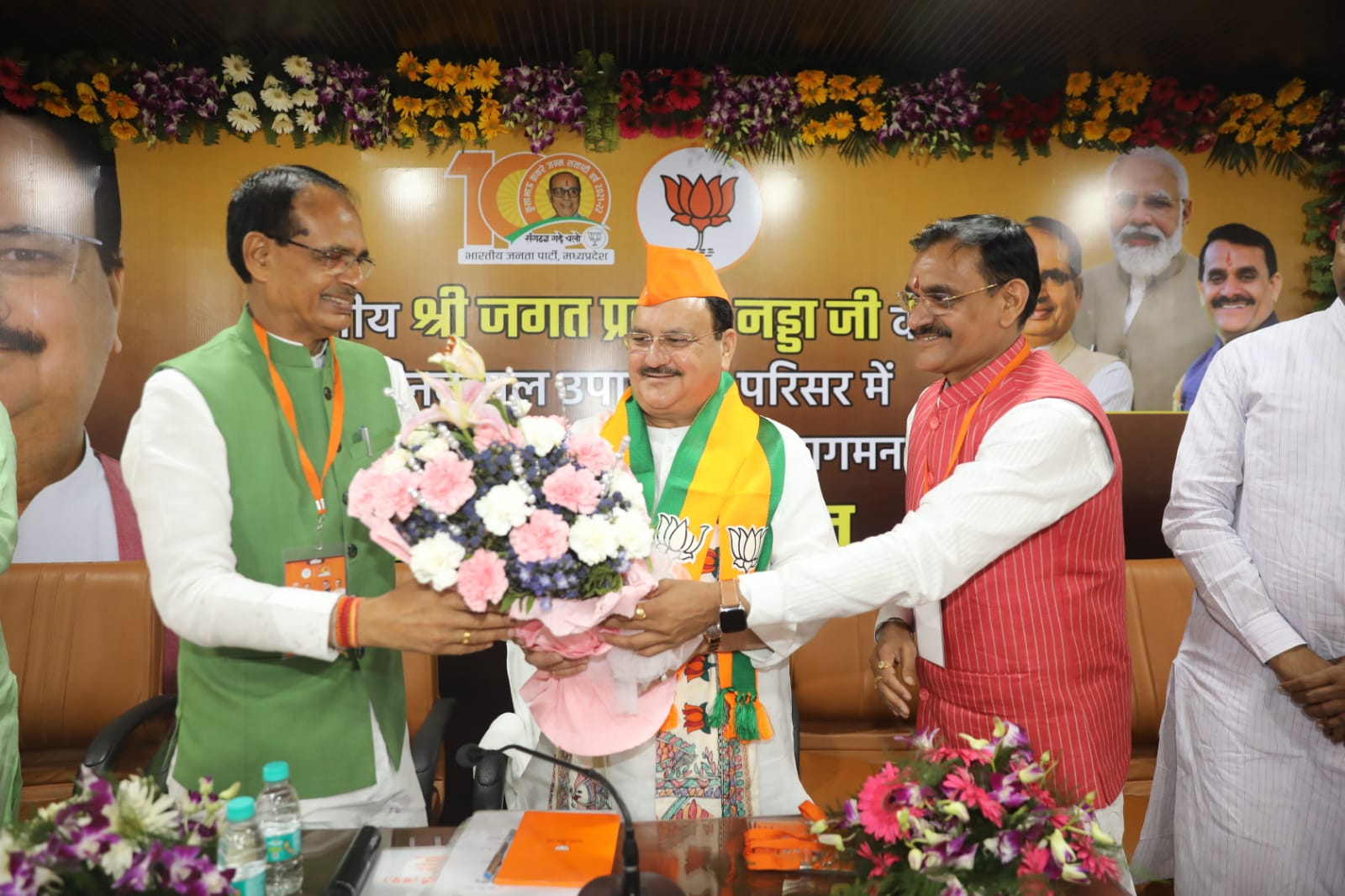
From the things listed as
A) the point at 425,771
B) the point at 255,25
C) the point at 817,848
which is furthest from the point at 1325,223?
the point at 255,25

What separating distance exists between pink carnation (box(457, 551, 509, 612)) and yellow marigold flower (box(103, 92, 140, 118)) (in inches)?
139

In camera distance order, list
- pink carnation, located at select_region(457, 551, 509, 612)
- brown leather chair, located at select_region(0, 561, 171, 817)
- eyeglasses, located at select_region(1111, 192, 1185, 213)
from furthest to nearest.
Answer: eyeglasses, located at select_region(1111, 192, 1185, 213) → brown leather chair, located at select_region(0, 561, 171, 817) → pink carnation, located at select_region(457, 551, 509, 612)

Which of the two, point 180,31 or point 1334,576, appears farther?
point 180,31

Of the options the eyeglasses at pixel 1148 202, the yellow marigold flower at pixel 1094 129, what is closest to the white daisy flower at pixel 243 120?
the yellow marigold flower at pixel 1094 129

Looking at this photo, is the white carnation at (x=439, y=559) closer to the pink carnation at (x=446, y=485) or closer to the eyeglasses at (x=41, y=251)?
the pink carnation at (x=446, y=485)

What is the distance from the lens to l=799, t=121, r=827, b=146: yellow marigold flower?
4.00m

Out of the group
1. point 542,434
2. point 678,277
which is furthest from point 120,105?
point 542,434

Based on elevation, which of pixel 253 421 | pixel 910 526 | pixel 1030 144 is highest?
pixel 1030 144

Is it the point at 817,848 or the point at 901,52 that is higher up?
the point at 901,52

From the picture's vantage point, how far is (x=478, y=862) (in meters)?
1.51

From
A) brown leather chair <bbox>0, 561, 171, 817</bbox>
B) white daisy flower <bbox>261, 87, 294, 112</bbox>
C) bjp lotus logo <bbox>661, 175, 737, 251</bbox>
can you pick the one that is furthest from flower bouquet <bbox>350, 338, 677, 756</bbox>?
white daisy flower <bbox>261, 87, 294, 112</bbox>

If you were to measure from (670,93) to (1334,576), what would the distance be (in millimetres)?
3123

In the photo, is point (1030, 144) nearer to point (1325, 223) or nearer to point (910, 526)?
point (1325, 223)

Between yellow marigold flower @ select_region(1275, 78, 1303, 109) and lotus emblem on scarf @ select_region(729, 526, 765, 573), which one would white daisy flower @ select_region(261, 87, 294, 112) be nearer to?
lotus emblem on scarf @ select_region(729, 526, 765, 573)
